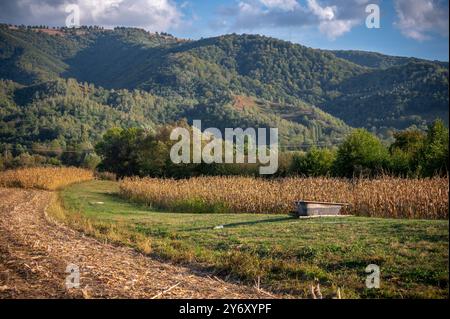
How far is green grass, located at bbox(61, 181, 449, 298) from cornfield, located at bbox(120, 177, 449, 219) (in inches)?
138

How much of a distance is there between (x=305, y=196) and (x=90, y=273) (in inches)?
574

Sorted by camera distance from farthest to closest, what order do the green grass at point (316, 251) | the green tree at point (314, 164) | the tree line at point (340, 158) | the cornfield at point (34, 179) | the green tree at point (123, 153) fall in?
the green tree at point (123, 153)
the cornfield at point (34, 179)
the green tree at point (314, 164)
the tree line at point (340, 158)
the green grass at point (316, 251)

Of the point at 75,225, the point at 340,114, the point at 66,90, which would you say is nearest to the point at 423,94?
the point at 340,114

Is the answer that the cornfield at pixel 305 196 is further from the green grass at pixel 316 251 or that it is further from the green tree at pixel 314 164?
the green tree at pixel 314 164

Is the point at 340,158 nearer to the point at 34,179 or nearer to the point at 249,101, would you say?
the point at 34,179

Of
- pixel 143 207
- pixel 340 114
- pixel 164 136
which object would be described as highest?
pixel 340 114

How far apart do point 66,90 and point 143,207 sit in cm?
12381

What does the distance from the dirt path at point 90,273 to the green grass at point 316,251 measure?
0.88 meters

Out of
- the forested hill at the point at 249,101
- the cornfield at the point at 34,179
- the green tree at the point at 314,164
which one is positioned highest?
the forested hill at the point at 249,101

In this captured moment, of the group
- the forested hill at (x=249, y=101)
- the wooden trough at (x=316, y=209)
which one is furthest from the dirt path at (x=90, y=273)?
the forested hill at (x=249, y=101)

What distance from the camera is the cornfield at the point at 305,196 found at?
17.8 metres

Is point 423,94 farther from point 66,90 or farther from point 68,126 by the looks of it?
point 66,90

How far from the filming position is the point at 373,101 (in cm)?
13025

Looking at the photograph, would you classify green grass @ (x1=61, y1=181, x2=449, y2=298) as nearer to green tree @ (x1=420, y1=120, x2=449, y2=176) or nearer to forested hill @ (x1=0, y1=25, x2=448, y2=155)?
green tree @ (x1=420, y1=120, x2=449, y2=176)
